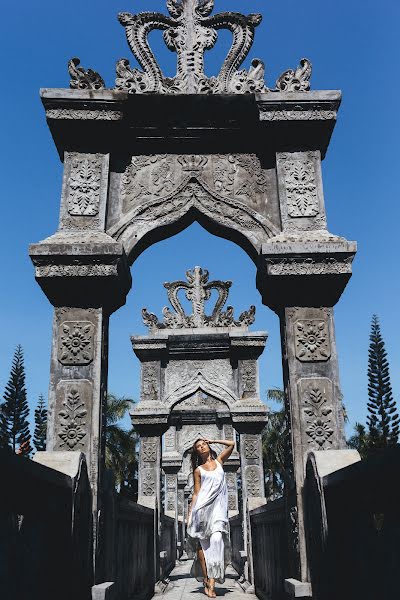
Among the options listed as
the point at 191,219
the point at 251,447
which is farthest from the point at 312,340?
the point at 251,447

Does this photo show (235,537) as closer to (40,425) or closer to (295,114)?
(295,114)

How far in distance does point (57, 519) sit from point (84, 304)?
2306mm

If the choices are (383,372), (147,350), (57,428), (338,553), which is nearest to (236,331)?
(147,350)

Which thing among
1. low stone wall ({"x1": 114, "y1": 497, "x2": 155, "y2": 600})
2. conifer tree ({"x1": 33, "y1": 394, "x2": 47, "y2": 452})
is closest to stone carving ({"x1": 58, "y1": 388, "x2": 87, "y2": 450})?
low stone wall ({"x1": 114, "y1": 497, "x2": 155, "y2": 600})

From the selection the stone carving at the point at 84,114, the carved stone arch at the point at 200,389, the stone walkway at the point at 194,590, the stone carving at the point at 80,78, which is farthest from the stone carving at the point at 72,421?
the carved stone arch at the point at 200,389

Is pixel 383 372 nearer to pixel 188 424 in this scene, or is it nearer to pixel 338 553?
pixel 188 424

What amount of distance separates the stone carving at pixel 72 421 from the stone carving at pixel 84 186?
73.3 inches

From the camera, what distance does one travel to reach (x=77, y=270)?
5809mm

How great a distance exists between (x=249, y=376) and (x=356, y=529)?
1008 centimetres

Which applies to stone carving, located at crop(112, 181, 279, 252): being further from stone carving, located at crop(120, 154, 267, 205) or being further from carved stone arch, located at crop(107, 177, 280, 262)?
stone carving, located at crop(120, 154, 267, 205)

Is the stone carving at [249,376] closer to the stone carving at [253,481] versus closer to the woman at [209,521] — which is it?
the stone carving at [253,481]

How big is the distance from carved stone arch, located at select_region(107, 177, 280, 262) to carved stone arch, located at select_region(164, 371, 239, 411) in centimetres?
800

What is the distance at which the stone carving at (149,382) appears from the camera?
13.6 meters

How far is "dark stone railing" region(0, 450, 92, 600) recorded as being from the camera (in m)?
2.98
